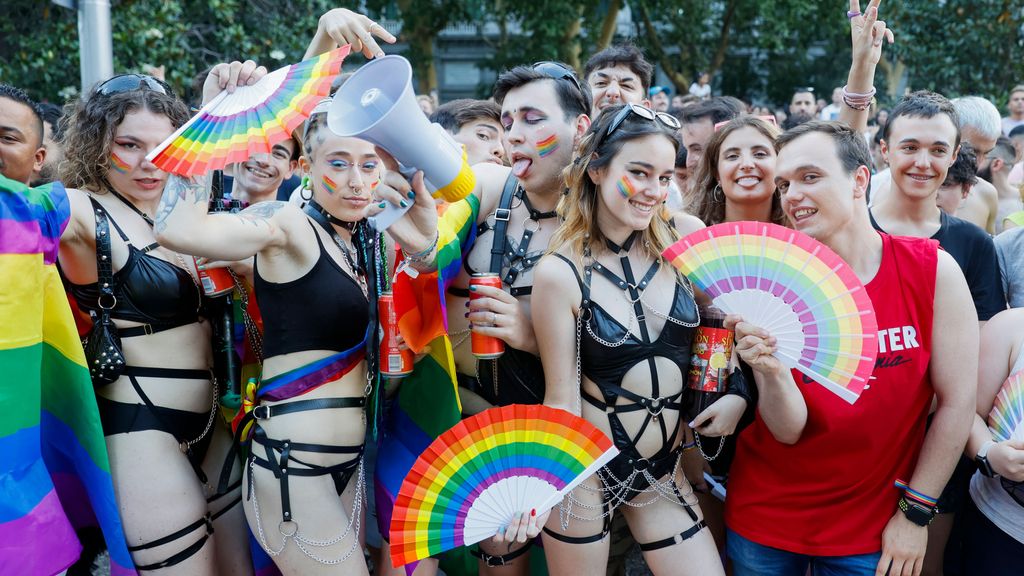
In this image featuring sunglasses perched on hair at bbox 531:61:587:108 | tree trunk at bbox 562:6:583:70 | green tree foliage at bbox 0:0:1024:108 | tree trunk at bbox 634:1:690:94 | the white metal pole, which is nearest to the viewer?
sunglasses perched on hair at bbox 531:61:587:108

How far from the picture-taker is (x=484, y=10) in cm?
1855

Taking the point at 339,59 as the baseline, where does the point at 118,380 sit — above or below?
below

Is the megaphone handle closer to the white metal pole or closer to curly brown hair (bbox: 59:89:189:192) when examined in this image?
curly brown hair (bbox: 59:89:189:192)

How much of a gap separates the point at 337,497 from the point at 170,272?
39.4 inches

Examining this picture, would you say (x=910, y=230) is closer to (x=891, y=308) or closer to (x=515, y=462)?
(x=891, y=308)

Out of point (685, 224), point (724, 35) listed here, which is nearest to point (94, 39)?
point (685, 224)

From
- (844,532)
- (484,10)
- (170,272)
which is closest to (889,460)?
(844,532)

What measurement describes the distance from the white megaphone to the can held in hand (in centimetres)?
103

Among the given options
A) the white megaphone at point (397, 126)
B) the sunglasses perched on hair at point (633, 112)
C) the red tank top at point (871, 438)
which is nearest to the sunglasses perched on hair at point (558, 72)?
the sunglasses perched on hair at point (633, 112)

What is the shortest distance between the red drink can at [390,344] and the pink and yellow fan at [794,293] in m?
1.00

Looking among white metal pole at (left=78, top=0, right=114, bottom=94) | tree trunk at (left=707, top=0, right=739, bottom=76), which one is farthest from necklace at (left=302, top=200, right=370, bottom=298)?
tree trunk at (left=707, top=0, right=739, bottom=76)

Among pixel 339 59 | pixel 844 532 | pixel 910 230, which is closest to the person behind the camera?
pixel 339 59

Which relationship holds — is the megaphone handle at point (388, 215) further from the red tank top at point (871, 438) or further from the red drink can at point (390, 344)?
the red tank top at point (871, 438)

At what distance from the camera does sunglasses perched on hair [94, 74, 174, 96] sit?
10.1 feet
